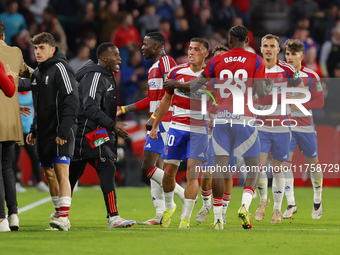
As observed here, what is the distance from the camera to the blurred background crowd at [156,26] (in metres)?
19.2

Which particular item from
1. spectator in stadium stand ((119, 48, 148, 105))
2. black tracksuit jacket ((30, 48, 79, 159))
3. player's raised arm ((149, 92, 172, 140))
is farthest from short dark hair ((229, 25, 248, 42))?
spectator in stadium stand ((119, 48, 148, 105))

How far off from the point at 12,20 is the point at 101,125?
37.8 ft

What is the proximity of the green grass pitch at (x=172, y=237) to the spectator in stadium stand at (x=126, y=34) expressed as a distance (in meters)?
9.17

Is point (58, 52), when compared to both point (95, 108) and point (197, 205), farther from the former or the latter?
point (197, 205)

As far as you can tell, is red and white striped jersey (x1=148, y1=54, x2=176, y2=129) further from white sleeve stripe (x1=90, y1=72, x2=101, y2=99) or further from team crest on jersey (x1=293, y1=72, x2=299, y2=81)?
team crest on jersey (x1=293, y1=72, x2=299, y2=81)

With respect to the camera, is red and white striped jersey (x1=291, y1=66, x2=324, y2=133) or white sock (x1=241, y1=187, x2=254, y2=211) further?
red and white striped jersey (x1=291, y1=66, x2=324, y2=133)

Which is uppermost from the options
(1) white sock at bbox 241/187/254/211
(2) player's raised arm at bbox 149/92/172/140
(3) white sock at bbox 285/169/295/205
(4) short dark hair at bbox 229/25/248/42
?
(4) short dark hair at bbox 229/25/248/42

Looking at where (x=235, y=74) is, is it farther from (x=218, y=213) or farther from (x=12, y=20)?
(x=12, y=20)

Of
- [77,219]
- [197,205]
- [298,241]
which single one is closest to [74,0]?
[197,205]

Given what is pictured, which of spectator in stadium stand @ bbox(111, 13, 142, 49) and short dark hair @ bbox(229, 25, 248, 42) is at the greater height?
spectator in stadium stand @ bbox(111, 13, 142, 49)

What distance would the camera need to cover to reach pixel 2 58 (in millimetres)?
8766

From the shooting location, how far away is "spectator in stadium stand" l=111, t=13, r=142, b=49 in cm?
2008

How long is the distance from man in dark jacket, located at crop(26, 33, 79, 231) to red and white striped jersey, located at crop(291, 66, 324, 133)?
12.5ft

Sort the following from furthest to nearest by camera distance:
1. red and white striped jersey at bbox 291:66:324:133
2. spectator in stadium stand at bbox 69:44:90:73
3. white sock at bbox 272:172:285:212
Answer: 1. spectator in stadium stand at bbox 69:44:90:73
2. red and white striped jersey at bbox 291:66:324:133
3. white sock at bbox 272:172:285:212
